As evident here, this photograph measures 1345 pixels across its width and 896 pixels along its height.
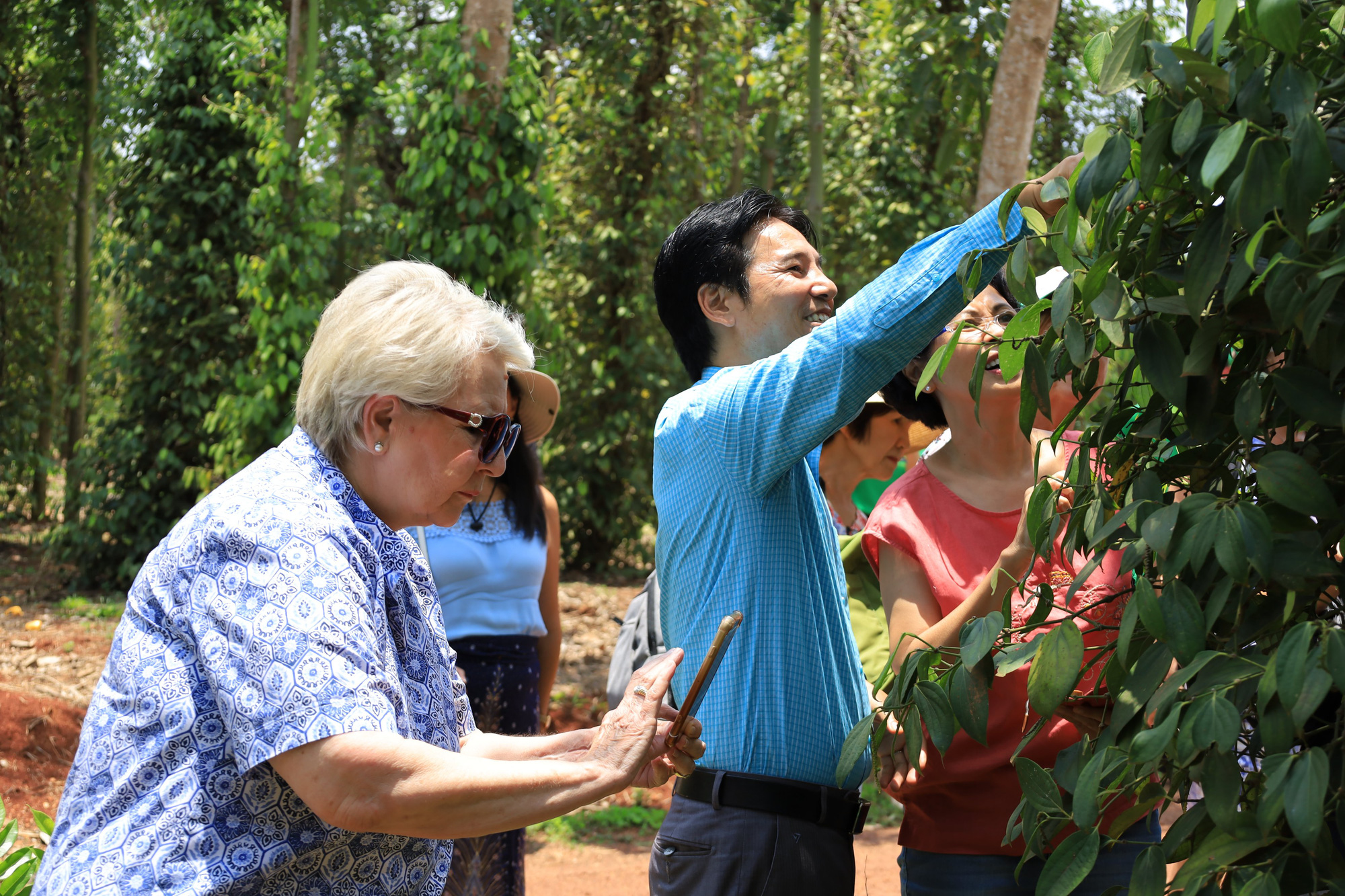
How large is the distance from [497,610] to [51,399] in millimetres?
10067

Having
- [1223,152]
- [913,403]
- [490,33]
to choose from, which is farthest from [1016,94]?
[1223,152]

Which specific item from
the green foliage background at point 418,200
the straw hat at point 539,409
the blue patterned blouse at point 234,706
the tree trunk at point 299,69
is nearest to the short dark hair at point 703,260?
the straw hat at point 539,409

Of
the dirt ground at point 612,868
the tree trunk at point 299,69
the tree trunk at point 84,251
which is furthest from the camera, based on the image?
the tree trunk at point 84,251

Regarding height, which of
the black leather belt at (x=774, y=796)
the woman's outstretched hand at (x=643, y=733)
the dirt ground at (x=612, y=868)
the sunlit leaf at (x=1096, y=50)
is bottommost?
the dirt ground at (x=612, y=868)

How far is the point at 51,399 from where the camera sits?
11.6m

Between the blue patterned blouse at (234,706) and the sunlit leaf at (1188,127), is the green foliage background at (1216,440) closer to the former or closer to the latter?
the sunlit leaf at (1188,127)

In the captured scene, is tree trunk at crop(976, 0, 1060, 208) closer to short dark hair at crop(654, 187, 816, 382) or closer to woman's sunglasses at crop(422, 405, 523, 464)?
short dark hair at crop(654, 187, 816, 382)

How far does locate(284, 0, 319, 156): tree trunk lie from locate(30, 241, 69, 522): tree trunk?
5486 millimetres

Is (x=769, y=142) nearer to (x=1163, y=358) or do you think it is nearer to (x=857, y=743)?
(x=857, y=743)

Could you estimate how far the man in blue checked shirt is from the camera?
5.78 feet

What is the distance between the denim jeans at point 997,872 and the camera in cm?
196

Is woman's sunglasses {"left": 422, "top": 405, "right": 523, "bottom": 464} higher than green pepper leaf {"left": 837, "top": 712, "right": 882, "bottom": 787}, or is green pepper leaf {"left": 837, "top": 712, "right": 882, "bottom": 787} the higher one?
woman's sunglasses {"left": 422, "top": 405, "right": 523, "bottom": 464}

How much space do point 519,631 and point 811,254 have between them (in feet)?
5.88

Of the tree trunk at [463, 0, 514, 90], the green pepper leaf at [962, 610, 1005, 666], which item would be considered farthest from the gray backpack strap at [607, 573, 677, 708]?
the tree trunk at [463, 0, 514, 90]
